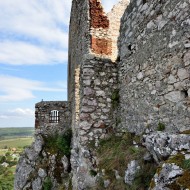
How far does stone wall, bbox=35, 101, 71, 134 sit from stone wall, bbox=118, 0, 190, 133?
869 centimetres

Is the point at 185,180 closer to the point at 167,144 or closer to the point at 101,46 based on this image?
the point at 167,144

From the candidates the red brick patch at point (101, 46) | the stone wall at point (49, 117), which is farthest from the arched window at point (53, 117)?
the red brick patch at point (101, 46)

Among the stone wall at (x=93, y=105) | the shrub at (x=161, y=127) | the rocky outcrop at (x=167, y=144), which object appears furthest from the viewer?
the stone wall at (x=93, y=105)

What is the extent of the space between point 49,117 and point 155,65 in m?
11.1

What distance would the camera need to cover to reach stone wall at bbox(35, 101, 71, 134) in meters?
15.6

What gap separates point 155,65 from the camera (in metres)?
5.76

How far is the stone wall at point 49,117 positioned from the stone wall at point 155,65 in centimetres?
869

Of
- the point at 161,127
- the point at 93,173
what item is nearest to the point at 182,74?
the point at 161,127

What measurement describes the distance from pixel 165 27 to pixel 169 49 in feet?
1.72

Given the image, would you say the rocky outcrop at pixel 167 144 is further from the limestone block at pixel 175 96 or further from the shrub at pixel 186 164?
the limestone block at pixel 175 96

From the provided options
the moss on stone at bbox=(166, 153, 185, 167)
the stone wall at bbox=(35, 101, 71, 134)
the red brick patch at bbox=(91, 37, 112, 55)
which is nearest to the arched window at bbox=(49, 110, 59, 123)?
the stone wall at bbox=(35, 101, 71, 134)

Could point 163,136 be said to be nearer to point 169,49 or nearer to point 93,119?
point 169,49

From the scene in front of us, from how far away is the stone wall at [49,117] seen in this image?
1565cm

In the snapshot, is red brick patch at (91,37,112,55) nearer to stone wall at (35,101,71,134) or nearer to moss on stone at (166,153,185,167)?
stone wall at (35,101,71,134)
